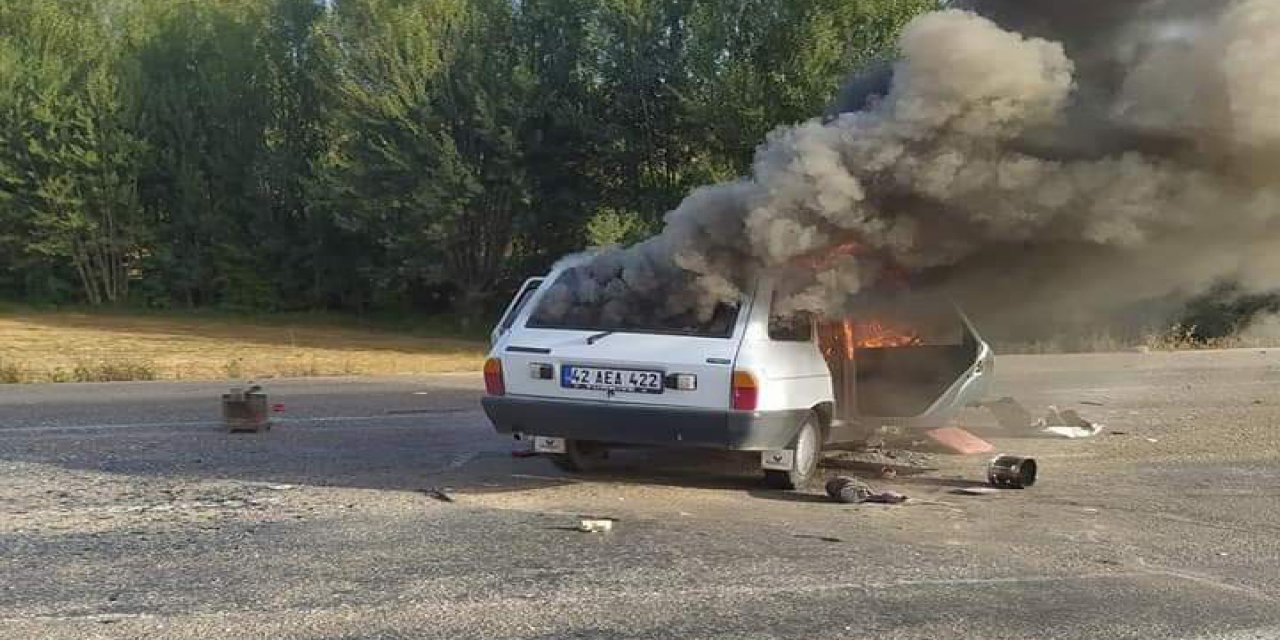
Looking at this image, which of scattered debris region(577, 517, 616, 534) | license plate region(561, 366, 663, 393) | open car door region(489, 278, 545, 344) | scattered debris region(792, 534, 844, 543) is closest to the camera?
scattered debris region(792, 534, 844, 543)

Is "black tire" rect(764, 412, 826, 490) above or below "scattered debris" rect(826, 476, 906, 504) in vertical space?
above

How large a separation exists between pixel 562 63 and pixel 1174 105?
82.2 ft

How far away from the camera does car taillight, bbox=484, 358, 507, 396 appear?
7.32 m

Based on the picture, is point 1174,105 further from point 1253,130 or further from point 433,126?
point 433,126

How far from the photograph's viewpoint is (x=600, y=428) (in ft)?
23.0

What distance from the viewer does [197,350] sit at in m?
24.4

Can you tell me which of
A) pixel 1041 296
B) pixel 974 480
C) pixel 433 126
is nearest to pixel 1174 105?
pixel 1041 296

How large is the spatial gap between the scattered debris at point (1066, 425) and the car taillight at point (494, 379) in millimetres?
5602

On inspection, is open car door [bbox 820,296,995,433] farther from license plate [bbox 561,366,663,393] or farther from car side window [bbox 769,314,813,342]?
license plate [bbox 561,366,663,393]

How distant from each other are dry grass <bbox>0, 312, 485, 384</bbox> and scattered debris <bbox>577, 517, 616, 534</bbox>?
438 inches

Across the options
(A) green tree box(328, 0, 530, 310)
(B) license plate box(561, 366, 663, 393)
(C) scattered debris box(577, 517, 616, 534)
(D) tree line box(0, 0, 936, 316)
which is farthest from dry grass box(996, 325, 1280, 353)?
(A) green tree box(328, 0, 530, 310)

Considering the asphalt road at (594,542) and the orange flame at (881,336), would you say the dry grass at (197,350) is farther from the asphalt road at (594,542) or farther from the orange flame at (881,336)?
the orange flame at (881,336)

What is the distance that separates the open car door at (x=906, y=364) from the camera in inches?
319

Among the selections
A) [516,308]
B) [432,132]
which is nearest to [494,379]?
[516,308]
